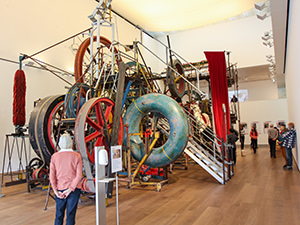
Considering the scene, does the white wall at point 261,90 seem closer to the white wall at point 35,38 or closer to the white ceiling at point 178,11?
the white ceiling at point 178,11

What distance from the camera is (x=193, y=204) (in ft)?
14.1

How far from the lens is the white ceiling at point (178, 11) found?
14.5 meters

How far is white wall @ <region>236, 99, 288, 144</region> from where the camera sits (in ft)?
53.3

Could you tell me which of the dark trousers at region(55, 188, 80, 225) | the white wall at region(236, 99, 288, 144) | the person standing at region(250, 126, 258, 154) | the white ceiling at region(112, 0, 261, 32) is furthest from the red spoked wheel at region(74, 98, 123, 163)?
the white wall at region(236, 99, 288, 144)

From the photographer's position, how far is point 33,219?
3.86 metres

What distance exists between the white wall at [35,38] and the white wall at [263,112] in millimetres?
11803

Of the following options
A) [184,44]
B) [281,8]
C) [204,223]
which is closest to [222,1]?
[184,44]

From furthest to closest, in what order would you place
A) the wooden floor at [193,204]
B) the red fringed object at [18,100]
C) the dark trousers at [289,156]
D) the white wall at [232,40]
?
the white wall at [232,40]
the dark trousers at [289,156]
the red fringed object at [18,100]
the wooden floor at [193,204]

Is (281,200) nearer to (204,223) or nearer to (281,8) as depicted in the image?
(204,223)

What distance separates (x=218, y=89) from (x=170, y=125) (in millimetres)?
1580

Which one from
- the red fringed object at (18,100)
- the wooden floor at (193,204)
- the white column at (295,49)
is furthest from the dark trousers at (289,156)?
the red fringed object at (18,100)

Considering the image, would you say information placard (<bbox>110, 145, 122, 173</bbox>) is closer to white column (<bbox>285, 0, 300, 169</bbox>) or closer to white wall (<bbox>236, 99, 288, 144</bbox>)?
white column (<bbox>285, 0, 300, 169</bbox>)

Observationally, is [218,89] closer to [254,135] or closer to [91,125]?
[91,125]

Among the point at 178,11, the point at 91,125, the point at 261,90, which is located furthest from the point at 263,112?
the point at 91,125
